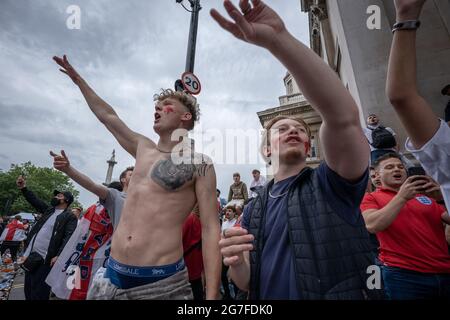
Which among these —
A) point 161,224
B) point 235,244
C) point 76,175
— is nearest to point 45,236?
point 76,175

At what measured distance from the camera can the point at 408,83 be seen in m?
1.14

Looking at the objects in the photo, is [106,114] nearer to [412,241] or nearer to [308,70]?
[308,70]

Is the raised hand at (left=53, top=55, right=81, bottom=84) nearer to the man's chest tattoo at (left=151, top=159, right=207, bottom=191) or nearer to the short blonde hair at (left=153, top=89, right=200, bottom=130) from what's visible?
the short blonde hair at (left=153, top=89, right=200, bottom=130)

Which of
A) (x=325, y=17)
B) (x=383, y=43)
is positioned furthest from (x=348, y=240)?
(x=325, y=17)

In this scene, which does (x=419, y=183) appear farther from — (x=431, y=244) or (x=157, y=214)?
(x=157, y=214)

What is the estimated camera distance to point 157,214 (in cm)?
176

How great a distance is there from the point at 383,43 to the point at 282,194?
678 cm

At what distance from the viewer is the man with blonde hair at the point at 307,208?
36.0 inches

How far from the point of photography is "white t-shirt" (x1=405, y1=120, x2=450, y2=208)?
44.9 inches

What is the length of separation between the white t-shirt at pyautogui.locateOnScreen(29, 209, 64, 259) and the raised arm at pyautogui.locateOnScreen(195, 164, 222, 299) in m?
4.07

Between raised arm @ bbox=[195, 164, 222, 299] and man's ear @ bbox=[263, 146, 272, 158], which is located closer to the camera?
raised arm @ bbox=[195, 164, 222, 299]

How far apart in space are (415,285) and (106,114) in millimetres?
3323

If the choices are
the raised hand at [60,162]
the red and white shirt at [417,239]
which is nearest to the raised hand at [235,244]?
the red and white shirt at [417,239]

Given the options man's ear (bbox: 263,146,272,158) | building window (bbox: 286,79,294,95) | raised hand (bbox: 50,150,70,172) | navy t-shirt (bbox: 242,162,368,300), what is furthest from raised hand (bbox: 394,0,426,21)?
building window (bbox: 286,79,294,95)
